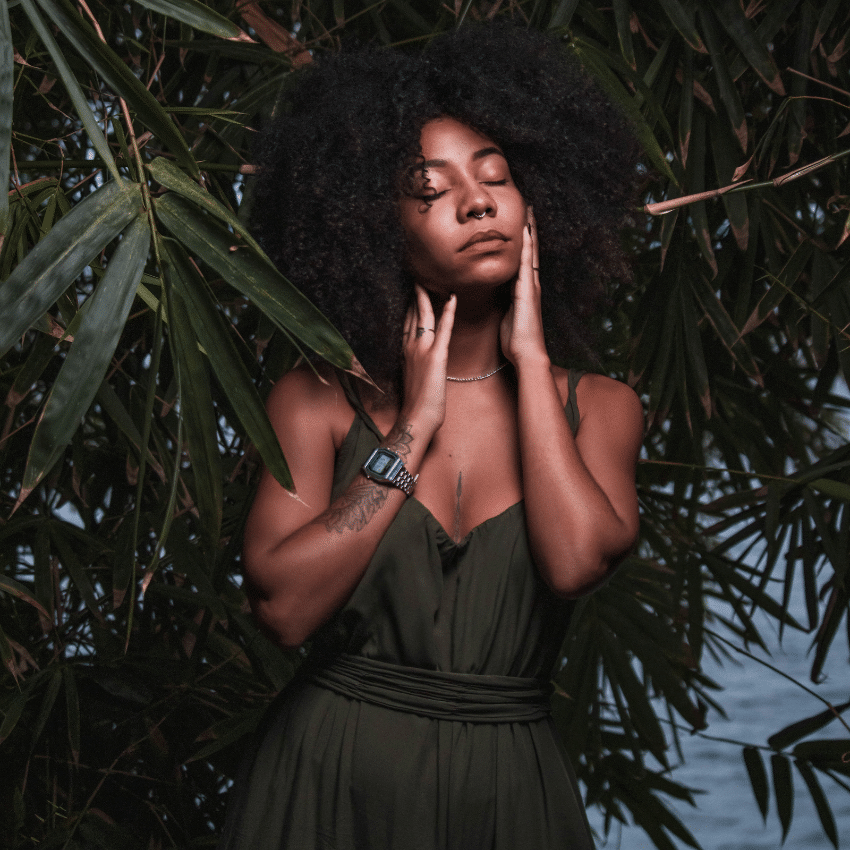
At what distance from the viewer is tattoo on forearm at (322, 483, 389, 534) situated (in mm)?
1005

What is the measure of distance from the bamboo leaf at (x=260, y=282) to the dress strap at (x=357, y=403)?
220 mm

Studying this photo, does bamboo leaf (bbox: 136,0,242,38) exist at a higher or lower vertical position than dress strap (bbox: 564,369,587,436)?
higher

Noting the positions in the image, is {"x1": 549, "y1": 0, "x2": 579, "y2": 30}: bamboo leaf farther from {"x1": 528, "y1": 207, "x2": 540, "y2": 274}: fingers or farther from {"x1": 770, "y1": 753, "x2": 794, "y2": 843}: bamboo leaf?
{"x1": 770, "y1": 753, "x2": 794, "y2": 843}: bamboo leaf

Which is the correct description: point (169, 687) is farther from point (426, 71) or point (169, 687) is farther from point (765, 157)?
point (765, 157)

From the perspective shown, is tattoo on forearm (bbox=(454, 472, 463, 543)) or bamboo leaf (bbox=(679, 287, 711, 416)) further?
bamboo leaf (bbox=(679, 287, 711, 416))

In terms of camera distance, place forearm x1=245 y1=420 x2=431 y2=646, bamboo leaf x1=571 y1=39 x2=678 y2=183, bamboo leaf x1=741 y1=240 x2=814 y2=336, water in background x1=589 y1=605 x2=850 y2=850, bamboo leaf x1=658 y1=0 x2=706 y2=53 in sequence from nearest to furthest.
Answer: forearm x1=245 y1=420 x2=431 y2=646 → bamboo leaf x1=571 y1=39 x2=678 y2=183 → bamboo leaf x1=658 y1=0 x2=706 y2=53 → bamboo leaf x1=741 y1=240 x2=814 y2=336 → water in background x1=589 y1=605 x2=850 y2=850

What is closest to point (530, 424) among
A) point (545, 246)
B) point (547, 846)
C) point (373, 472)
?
point (373, 472)

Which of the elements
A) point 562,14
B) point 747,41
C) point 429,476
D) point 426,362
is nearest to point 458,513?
point 429,476

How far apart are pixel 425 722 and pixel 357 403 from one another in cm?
33

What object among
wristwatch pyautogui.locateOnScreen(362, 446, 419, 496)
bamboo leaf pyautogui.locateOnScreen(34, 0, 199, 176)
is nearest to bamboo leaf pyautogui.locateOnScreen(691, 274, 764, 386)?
wristwatch pyautogui.locateOnScreen(362, 446, 419, 496)

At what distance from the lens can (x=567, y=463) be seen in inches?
40.9

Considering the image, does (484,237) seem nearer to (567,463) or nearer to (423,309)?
(423,309)

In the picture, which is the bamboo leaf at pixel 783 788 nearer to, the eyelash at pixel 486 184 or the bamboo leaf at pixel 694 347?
the bamboo leaf at pixel 694 347

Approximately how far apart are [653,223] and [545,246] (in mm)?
888
